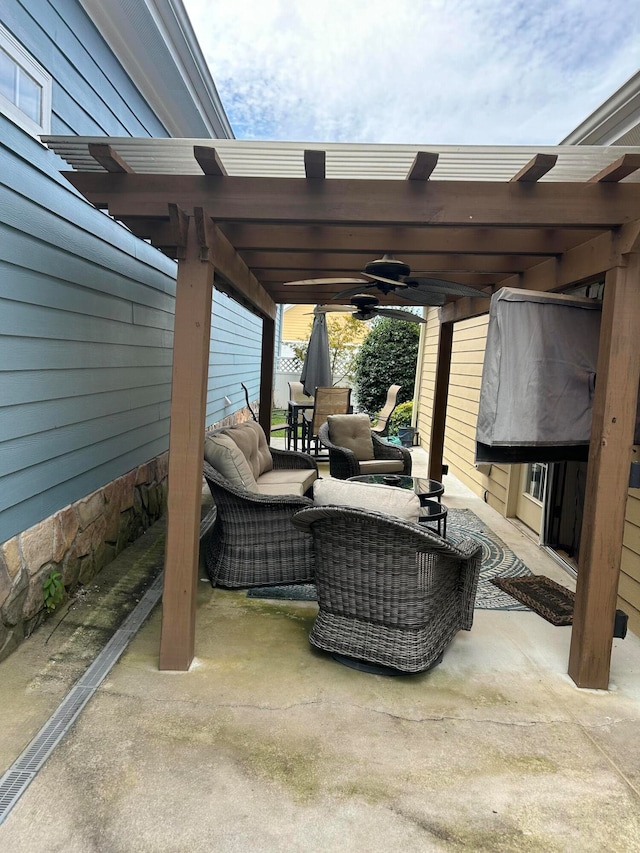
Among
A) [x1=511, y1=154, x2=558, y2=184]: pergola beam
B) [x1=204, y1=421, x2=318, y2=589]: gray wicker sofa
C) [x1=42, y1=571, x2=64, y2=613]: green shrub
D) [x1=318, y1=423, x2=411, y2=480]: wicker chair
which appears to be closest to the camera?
[x1=511, y1=154, x2=558, y2=184]: pergola beam

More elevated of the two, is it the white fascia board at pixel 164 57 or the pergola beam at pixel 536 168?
the white fascia board at pixel 164 57

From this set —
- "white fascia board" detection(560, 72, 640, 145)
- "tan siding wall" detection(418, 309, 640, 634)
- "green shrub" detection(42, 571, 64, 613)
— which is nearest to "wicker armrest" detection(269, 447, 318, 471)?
"tan siding wall" detection(418, 309, 640, 634)

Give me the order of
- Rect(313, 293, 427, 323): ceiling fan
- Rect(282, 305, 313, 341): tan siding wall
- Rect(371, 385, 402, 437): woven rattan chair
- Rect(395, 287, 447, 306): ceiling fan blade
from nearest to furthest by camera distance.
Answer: Rect(395, 287, 447, 306): ceiling fan blade < Rect(313, 293, 427, 323): ceiling fan < Rect(371, 385, 402, 437): woven rattan chair < Rect(282, 305, 313, 341): tan siding wall

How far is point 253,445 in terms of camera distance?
15.3 ft

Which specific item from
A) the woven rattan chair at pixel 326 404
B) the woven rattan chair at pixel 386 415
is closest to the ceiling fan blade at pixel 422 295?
the woven rattan chair at pixel 326 404

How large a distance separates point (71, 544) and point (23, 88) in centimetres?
243

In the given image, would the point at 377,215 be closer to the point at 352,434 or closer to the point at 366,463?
the point at 366,463

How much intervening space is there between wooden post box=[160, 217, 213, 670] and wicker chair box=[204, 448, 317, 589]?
795 mm

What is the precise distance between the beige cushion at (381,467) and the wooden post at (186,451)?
128 inches

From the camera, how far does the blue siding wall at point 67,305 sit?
2.71 m

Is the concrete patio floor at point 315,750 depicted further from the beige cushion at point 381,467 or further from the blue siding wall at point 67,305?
the beige cushion at point 381,467

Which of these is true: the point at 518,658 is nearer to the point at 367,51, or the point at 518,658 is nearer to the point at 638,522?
the point at 638,522

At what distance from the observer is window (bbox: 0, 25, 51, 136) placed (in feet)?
8.57

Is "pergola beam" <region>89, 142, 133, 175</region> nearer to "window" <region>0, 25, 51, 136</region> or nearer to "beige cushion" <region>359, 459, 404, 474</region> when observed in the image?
"window" <region>0, 25, 51, 136</region>
